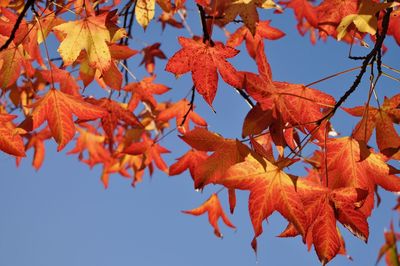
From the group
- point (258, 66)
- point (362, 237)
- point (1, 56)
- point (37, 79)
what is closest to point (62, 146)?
point (1, 56)

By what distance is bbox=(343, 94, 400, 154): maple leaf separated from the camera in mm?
1278

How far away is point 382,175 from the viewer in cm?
124

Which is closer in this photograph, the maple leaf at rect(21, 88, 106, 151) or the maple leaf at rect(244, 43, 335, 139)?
the maple leaf at rect(244, 43, 335, 139)

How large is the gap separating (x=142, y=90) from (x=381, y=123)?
1404 mm

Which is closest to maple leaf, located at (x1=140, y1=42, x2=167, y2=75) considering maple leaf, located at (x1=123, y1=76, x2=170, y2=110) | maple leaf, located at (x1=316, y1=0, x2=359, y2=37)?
maple leaf, located at (x1=123, y1=76, x2=170, y2=110)

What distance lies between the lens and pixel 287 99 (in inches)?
50.8

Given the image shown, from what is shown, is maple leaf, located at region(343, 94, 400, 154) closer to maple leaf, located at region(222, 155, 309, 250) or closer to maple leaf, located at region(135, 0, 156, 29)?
maple leaf, located at region(222, 155, 309, 250)

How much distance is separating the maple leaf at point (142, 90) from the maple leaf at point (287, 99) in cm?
114

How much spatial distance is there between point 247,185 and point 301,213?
0.16 metres

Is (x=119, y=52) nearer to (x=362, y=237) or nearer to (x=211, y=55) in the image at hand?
(x=211, y=55)

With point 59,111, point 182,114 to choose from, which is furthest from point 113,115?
point 59,111

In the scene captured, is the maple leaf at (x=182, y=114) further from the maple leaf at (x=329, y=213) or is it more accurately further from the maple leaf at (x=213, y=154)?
the maple leaf at (x=329, y=213)

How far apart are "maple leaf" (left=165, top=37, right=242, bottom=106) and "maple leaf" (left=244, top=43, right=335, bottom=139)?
0.06 meters

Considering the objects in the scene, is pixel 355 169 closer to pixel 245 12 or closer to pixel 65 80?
pixel 245 12
